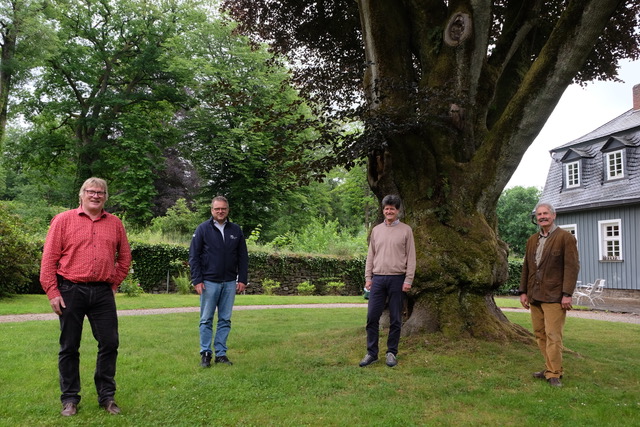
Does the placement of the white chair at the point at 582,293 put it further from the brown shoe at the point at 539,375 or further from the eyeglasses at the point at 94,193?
the eyeglasses at the point at 94,193

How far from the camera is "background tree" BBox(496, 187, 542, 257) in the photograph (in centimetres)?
4550

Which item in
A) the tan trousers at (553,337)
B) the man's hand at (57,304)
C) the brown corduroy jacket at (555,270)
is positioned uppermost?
the brown corduroy jacket at (555,270)

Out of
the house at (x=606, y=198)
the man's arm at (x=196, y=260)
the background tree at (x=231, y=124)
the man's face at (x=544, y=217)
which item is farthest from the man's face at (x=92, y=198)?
the background tree at (x=231, y=124)

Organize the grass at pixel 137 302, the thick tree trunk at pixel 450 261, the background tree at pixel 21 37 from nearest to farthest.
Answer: the thick tree trunk at pixel 450 261 < the grass at pixel 137 302 < the background tree at pixel 21 37

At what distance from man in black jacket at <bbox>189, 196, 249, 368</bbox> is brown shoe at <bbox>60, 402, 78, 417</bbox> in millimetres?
1811

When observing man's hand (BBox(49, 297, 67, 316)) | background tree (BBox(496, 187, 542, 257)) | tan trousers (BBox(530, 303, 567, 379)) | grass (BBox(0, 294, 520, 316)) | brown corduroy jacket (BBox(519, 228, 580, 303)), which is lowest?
grass (BBox(0, 294, 520, 316))

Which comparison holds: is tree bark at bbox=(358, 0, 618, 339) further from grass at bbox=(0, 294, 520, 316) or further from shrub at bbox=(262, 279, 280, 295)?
shrub at bbox=(262, 279, 280, 295)

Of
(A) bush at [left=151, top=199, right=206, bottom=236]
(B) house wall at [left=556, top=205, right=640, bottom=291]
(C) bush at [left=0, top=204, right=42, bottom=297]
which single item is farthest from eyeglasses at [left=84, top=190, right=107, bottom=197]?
(B) house wall at [left=556, top=205, right=640, bottom=291]

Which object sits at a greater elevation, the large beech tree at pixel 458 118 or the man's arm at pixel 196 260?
the large beech tree at pixel 458 118

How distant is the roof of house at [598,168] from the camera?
2073 centimetres

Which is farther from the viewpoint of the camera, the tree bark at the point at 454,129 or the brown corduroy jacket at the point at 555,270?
the tree bark at the point at 454,129

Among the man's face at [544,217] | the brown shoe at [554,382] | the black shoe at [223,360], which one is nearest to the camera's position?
the brown shoe at [554,382]

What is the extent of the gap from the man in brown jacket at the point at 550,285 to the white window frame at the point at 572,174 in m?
21.0

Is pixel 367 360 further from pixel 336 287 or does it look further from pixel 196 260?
pixel 336 287
